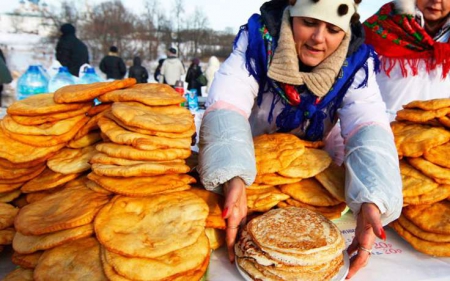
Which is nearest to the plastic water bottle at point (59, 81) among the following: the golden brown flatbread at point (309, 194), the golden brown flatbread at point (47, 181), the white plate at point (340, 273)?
the golden brown flatbread at point (47, 181)

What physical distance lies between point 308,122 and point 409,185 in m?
0.70

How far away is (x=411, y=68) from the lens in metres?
2.90

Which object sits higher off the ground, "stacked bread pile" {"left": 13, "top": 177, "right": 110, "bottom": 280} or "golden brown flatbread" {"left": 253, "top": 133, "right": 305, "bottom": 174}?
"golden brown flatbread" {"left": 253, "top": 133, "right": 305, "bottom": 174}

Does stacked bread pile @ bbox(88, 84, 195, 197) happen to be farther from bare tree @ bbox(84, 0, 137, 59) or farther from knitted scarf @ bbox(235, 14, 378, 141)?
bare tree @ bbox(84, 0, 137, 59)

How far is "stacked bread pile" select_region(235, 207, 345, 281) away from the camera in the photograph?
1.32m

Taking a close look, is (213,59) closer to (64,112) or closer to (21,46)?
(64,112)

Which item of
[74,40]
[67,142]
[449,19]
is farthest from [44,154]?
[74,40]

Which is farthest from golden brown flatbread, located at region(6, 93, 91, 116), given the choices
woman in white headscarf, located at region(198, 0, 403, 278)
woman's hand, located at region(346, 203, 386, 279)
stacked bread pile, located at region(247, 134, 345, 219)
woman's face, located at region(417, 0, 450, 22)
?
woman's face, located at region(417, 0, 450, 22)

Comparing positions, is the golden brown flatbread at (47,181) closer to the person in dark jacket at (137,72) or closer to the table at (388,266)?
the table at (388,266)

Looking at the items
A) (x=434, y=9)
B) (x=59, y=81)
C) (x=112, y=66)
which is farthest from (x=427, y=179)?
(x=112, y=66)

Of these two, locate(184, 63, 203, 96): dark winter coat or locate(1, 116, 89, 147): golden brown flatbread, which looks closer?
locate(1, 116, 89, 147): golden brown flatbread

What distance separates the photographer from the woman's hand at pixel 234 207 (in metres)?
1.57

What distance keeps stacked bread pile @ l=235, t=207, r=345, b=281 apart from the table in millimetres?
135

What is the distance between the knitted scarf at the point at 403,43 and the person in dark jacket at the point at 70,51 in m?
5.52
